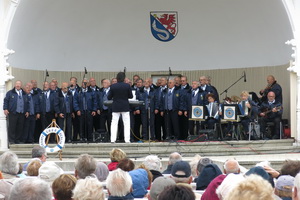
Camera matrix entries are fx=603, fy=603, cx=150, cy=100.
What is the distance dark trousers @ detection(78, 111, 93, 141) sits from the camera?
1772cm

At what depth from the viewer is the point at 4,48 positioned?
1691 cm

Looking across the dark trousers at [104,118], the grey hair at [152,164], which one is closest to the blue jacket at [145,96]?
the dark trousers at [104,118]

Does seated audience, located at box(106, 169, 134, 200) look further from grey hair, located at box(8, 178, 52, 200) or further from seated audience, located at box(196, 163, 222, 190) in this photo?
seated audience, located at box(196, 163, 222, 190)

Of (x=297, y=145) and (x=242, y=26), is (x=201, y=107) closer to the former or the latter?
(x=297, y=145)

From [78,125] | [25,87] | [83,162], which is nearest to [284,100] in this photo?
[78,125]

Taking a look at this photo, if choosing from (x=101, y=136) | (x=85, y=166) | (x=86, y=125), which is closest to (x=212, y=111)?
(x=101, y=136)

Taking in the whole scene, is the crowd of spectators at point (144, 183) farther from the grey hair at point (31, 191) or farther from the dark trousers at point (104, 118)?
the dark trousers at point (104, 118)

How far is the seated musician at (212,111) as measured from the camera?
55.0 feet

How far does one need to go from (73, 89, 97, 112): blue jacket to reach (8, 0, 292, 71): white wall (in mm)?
2516

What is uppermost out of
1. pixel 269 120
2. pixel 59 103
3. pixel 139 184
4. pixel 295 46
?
pixel 295 46

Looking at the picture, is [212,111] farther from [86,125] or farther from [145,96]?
[86,125]

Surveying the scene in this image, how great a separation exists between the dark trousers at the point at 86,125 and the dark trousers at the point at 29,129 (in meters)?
1.32

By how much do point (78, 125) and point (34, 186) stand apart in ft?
43.5

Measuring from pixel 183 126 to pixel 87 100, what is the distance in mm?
2935
